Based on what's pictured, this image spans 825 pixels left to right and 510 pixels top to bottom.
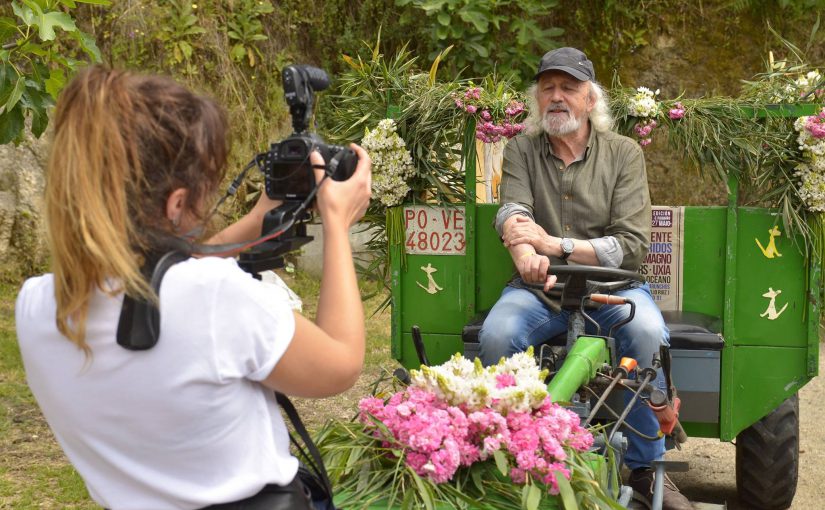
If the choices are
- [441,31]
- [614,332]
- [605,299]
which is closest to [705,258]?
[614,332]

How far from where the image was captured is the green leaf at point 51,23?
10.4 feet

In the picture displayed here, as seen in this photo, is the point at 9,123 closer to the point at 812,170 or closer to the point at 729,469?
the point at 812,170

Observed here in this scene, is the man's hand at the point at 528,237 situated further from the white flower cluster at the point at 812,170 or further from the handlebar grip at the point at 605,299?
the white flower cluster at the point at 812,170

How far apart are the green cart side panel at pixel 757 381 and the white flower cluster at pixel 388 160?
1.45 meters

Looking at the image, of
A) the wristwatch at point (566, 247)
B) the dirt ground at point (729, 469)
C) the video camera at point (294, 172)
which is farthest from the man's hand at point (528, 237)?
the video camera at point (294, 172)

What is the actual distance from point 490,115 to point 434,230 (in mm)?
524

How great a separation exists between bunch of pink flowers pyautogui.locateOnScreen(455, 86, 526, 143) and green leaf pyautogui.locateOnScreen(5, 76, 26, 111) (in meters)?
1.63

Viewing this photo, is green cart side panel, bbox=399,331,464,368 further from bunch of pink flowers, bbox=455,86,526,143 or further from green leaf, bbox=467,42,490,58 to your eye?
green leaf, bbox=467,42,490,58

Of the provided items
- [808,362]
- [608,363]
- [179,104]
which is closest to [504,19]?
[808,362]

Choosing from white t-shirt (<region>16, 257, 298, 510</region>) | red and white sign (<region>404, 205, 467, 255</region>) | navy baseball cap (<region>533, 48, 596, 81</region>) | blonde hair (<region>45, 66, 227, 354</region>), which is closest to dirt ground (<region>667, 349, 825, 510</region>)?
red and white sign (<region>404, 205, 467, 255</region>)

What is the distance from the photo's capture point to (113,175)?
57.2 inches

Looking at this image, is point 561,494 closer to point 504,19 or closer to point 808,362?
point 808,362

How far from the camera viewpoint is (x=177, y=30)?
7496mm

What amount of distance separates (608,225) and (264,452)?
2.55 m
